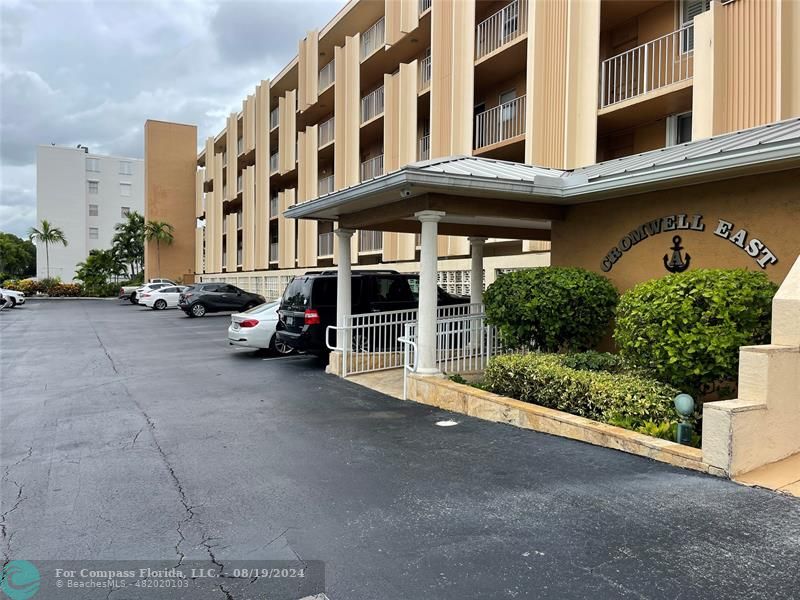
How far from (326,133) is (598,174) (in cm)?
2118

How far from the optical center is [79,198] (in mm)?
70562

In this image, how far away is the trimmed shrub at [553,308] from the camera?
788 centimetres

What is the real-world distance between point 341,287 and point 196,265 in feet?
145

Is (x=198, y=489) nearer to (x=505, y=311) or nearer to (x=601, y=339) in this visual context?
(x=505, y=311)

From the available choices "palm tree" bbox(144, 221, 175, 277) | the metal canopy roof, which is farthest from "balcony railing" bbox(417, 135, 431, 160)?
"palm tree" bbox(144, 221, 175, 277)

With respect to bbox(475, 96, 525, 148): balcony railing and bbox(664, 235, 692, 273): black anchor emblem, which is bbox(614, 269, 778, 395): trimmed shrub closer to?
bbox(664, 235, 692, 273): black anchor emblem

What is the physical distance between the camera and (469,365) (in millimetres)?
9461

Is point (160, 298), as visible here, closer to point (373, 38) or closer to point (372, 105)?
point (372, 105)

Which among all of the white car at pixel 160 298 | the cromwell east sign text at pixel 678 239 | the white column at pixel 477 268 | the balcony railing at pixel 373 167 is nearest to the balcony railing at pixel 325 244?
the balcony railing at pixel 373 167

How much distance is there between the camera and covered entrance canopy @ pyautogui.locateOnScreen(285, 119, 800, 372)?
20.3 ft

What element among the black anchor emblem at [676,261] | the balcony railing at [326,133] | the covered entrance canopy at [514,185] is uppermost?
the balcony railing at [326,133]

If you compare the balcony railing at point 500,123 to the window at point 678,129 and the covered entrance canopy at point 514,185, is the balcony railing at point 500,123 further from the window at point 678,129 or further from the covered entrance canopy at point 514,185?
the covered entrance canopy at point 514,185

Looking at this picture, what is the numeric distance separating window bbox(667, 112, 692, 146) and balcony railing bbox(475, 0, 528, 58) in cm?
470

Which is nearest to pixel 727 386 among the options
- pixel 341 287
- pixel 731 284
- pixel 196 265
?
pixel 731 284
